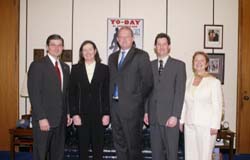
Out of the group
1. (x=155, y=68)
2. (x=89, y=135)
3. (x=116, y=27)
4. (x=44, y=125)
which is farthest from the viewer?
(x=116, y=27)

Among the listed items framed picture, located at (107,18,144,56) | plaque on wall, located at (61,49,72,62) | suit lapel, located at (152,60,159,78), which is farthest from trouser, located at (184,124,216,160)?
plaque on wall, located at (61,49,72,62)

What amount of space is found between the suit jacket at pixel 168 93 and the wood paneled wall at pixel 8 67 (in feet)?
10.1

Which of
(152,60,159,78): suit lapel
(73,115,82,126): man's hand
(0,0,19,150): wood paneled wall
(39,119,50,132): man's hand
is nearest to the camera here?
(39,119,50,132): man's hand

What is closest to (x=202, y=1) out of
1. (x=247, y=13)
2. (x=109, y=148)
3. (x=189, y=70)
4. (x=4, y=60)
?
(x=247, y=13)

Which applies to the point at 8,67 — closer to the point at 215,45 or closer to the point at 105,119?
the point at 105,119

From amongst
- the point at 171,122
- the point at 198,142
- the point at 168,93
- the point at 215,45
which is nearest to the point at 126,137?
the point at 171,122

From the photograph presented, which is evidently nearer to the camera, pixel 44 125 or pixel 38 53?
pixel 44 125

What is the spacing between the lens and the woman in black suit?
136 inches

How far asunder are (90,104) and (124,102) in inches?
14.6

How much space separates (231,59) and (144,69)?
9.34ft

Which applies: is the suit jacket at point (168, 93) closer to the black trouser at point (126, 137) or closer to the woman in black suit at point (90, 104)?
the black trouser at point (126, 137)

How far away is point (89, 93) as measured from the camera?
346 cm

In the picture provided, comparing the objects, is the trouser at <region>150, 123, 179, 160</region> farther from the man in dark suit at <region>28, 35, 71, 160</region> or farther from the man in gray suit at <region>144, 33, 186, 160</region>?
the man in dark suit at <region>28, 35, 71, 160</region>

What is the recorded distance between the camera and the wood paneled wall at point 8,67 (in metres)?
5.64
